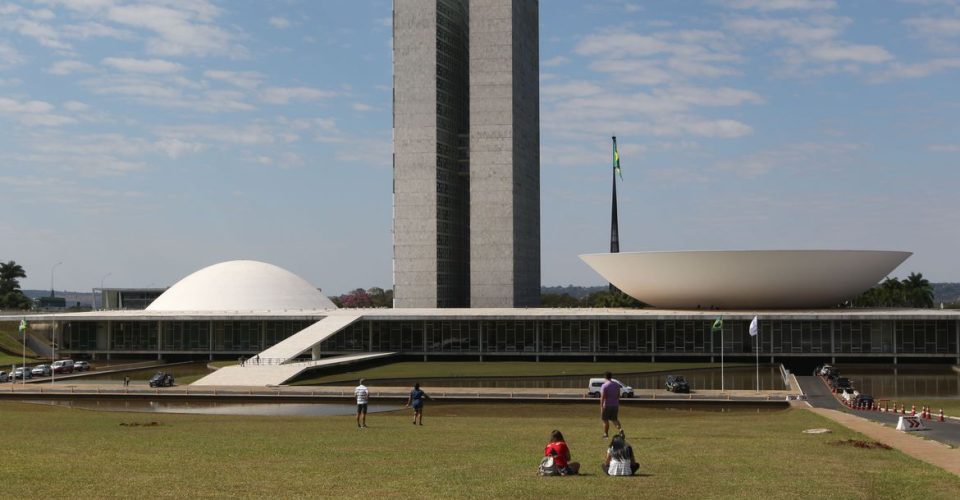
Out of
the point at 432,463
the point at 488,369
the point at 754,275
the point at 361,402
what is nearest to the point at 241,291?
the point at 488,369

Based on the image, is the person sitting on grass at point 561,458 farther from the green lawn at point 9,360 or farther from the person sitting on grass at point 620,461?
the green lawn at point 9,360

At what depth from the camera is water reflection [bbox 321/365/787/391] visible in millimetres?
61906

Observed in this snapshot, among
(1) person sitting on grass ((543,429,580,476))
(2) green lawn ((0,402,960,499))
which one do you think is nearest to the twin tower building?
(2) green lawn ((0,402,960,499))

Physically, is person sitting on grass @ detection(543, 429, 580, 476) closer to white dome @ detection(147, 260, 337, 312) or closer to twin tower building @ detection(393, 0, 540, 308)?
white dome @ detection(147, 260, 337, 312)

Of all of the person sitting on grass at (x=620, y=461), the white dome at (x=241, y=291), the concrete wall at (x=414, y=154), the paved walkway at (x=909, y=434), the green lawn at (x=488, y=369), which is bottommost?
the green lawn at (x=488, y=369)

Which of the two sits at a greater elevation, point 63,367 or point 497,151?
point 497,151

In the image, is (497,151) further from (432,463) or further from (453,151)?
(432,463)

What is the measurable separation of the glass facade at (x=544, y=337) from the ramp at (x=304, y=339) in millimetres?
2430

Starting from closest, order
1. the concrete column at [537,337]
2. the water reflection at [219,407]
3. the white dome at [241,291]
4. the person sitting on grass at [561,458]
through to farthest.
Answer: the person sitting on grass at [561,458] < the water reflection at [219,407] < the concrete column at [537,337] < the white dome at [241,291]

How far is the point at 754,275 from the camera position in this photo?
278 ft

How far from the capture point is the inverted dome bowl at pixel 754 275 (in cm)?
8375

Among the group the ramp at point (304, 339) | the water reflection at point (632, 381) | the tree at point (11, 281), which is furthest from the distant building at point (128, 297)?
the water reflection at point (632, 381)

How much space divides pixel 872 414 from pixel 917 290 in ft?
372

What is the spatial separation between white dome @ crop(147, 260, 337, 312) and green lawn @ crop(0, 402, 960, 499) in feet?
231
